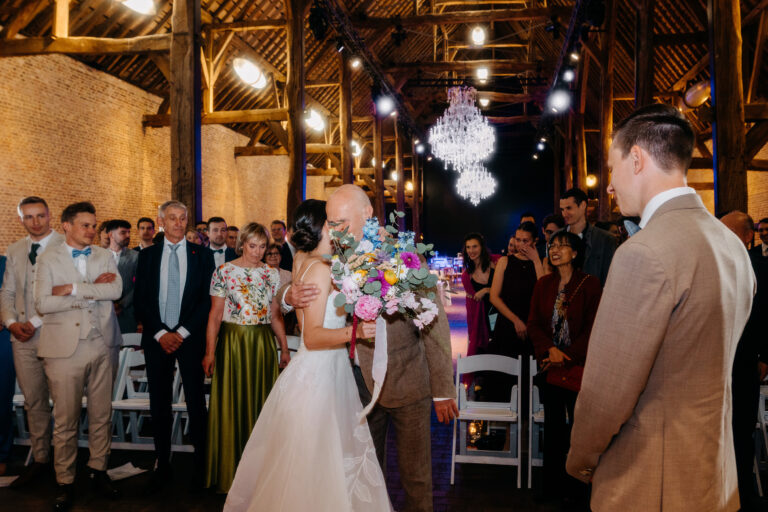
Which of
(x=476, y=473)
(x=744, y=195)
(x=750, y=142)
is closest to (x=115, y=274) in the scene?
(x=476, y=473)

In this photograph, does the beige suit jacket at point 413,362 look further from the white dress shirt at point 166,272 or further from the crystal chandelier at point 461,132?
the crystal chandelier at point 461,132

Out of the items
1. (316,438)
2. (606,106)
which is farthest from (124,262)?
(606,106)

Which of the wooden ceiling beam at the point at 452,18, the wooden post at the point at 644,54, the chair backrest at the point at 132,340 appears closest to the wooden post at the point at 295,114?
the wooden ceiling beam at the point at 452,18

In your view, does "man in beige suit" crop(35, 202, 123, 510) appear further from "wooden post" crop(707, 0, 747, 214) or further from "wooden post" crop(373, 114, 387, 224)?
"wooden post" crop(373, 114, 387, 224)

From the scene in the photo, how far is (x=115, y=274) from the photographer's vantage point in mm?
3654

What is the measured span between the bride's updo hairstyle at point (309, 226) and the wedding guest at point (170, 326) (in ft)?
4.83

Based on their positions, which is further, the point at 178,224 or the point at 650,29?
the point at 650,29

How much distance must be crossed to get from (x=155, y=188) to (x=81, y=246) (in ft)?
29.4

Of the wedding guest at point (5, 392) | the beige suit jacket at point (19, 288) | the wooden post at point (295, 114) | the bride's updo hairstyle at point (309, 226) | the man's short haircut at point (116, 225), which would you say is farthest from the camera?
the wooden post at point (295, 114)

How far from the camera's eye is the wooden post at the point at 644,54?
7.38 m

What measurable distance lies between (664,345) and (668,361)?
1.6 inches

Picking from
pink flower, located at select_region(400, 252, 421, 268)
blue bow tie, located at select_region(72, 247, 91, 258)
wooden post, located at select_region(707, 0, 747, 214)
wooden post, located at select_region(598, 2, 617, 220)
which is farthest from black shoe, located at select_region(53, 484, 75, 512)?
wooden post, located at select_region(598, 2, 617, 220)

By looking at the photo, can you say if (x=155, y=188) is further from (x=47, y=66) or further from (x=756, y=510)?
(x=756, y=510)

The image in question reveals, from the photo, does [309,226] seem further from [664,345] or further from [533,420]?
[533,420]
